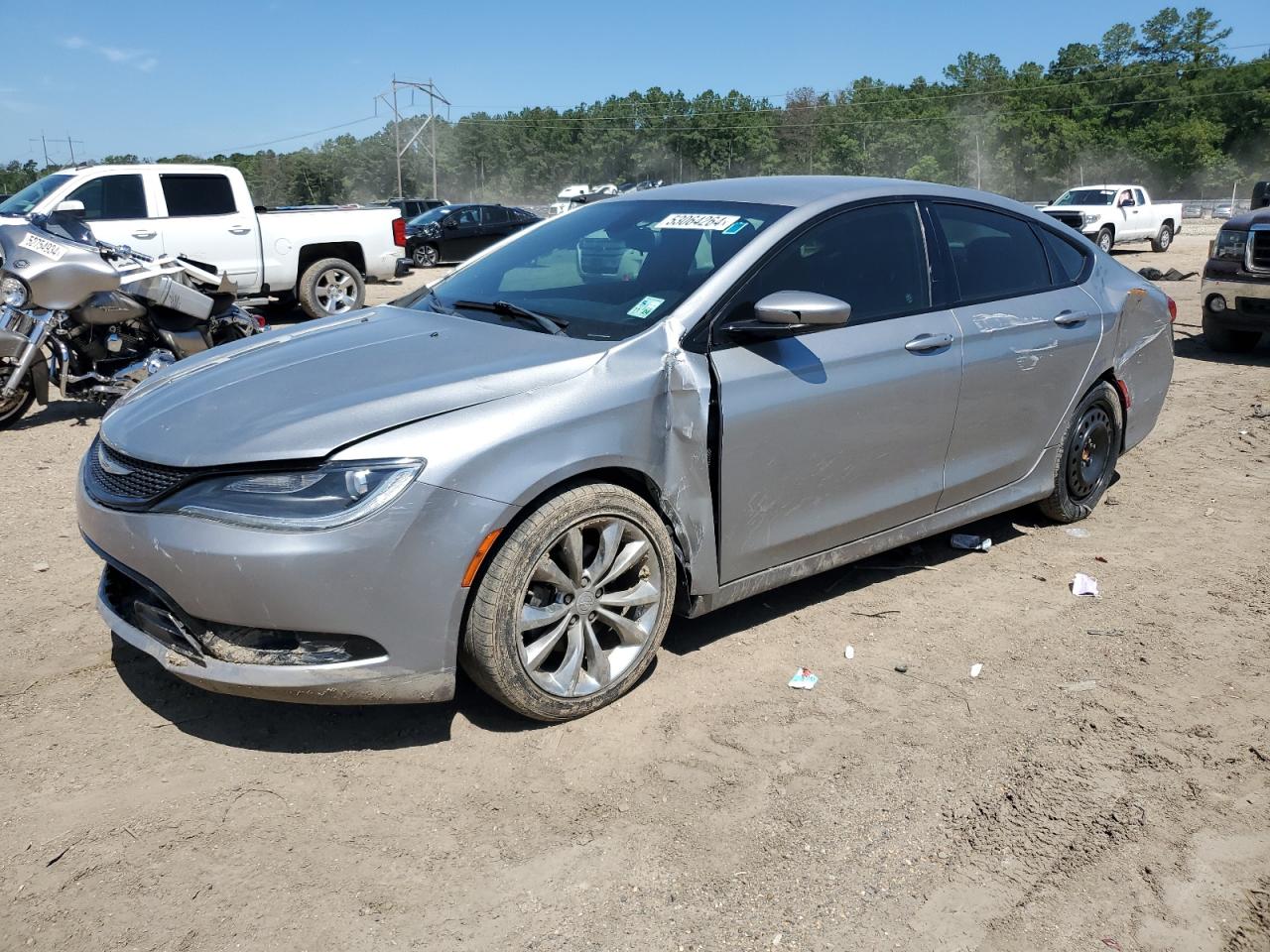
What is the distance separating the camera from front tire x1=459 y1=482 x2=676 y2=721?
→ 10.3ft

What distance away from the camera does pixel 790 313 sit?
11.6 ft

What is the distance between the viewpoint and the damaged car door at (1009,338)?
14.6ft

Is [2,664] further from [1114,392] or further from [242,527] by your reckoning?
[1114,392]

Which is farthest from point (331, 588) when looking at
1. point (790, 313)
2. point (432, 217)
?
point (432, 217)

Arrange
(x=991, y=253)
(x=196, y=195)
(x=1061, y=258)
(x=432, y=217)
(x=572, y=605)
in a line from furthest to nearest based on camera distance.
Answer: (x=432, y=217) → (x=196, y=195) → (x=1061, y=258) → (x=991, y=253) → (x=572, y=605)

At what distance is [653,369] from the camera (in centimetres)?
347

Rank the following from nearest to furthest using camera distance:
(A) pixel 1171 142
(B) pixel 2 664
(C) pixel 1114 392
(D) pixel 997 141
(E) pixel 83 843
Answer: (E) pixel 83 843
(B) pixel 2 664
(C) pixel 1114 392
(A) pixel 1171 142
(D) pixel 997 141

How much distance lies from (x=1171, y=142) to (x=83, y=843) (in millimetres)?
68554

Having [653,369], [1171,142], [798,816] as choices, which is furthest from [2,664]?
[1171,142]

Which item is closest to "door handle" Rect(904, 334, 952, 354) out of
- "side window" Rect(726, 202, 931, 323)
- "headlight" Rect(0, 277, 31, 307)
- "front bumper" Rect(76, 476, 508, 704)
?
"side window" Rect(726, 202, 931, 323)

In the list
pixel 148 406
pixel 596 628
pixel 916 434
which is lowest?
pixel 596 628

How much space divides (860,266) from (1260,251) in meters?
7.33

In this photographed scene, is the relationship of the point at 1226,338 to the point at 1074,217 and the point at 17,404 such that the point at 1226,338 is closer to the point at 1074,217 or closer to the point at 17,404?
the point at 17,404

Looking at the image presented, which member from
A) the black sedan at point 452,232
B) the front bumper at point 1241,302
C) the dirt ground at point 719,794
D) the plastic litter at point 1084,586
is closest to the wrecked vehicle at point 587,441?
the dirt ground at point 719,794
